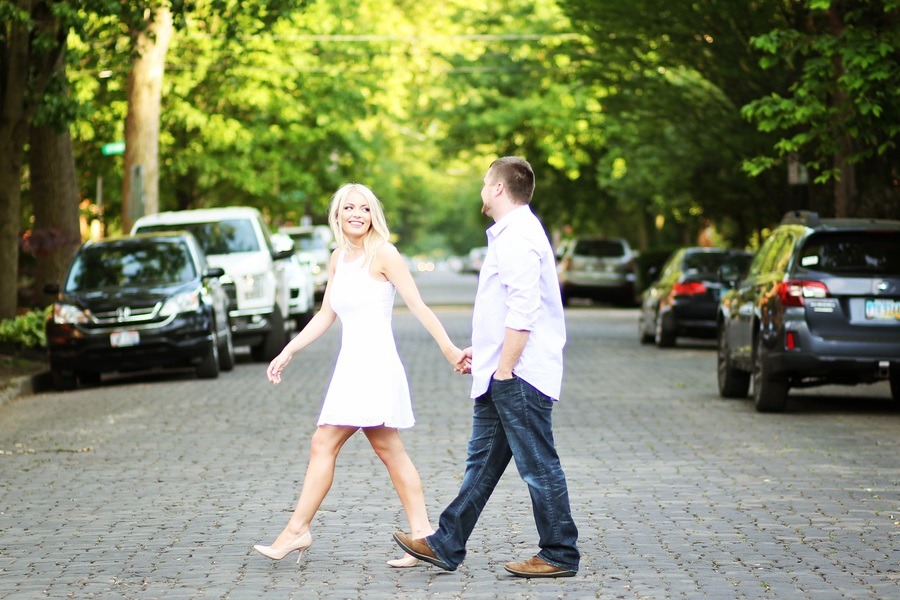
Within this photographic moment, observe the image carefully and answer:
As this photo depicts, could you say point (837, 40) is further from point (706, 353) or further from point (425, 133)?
point (425, 133)

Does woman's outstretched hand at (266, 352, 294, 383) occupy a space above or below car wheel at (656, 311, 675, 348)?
above

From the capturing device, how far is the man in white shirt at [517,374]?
21.9 feet

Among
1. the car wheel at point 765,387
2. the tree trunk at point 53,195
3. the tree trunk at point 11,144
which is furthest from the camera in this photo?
the tree trunk at point 53,195

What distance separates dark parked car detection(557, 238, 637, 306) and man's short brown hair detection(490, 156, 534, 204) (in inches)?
1324

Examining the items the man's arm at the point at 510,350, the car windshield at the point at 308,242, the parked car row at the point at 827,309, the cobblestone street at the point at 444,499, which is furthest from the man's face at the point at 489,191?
the car windshield at the point at 308,242

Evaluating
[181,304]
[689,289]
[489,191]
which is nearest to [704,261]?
[689,289]

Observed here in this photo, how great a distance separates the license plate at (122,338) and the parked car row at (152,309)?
0.4 inches

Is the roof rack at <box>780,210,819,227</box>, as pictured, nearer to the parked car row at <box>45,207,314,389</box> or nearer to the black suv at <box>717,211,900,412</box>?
the black suv at <box>717,211,900,412</box>

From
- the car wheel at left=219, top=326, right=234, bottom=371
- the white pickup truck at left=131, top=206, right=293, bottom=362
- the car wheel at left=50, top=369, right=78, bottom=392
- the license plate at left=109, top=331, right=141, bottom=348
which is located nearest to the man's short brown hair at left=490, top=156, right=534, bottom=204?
the license plate at left=109, top=331, right=141, bottom=348

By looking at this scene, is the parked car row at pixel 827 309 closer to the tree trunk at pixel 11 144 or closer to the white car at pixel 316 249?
the tree trunk at pixel 11 144

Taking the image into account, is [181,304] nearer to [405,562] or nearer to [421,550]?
[405,562]

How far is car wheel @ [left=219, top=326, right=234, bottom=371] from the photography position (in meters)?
19.2

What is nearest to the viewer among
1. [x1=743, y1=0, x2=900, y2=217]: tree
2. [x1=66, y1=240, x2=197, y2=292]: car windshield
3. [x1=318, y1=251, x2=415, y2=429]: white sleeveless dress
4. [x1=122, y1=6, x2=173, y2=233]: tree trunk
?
[x1=318, y1=251, x2=415, y2=429]: white sleeveless dress

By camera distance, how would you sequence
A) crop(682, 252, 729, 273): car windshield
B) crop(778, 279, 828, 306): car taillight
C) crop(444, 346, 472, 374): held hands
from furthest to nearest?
crop(682, 252, 729, 273): car windshield < crop(778, 279, 828, 306): car taillight < crop(444, 346, 472, 374): held hands
